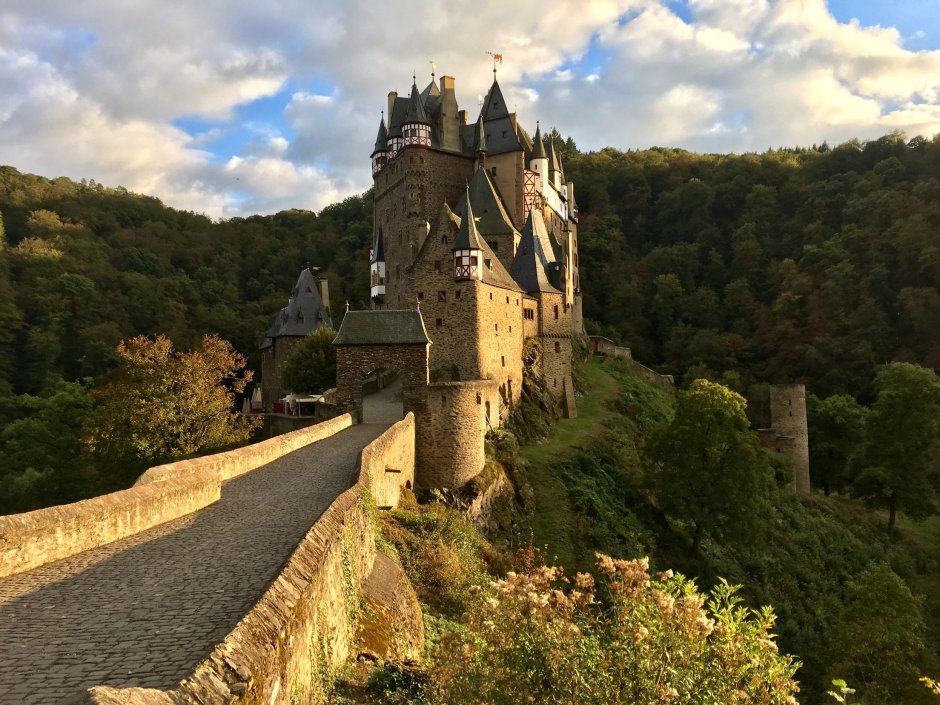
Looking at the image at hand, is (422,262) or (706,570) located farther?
(422,262)

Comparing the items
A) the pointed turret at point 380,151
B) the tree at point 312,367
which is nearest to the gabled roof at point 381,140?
the pointed turret at point 380,151

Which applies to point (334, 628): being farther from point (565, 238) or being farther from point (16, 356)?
point (16, 356)

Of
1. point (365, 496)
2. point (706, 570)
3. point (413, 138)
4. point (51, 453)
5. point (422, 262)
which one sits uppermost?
point (413, 138)

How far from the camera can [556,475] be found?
2702 cm

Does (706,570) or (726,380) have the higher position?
(726,380)

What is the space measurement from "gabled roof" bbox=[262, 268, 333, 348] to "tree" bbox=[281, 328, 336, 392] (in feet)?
35.8

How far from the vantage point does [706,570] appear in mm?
24719

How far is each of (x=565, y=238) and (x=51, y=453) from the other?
1242 inches

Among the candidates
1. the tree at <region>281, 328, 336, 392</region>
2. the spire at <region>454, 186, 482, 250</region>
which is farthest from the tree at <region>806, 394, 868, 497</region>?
the tree at <region>281, 328, 336, 392</region>

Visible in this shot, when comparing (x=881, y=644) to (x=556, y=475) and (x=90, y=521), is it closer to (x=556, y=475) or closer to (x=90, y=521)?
(x=556, y=475)

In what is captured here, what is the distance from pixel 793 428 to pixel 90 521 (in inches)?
1549

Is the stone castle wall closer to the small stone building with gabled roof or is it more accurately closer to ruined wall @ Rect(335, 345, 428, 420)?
the small stone building with gabled roof

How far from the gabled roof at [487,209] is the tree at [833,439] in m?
24.5

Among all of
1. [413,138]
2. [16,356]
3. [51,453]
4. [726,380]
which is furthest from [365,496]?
[16,356]
